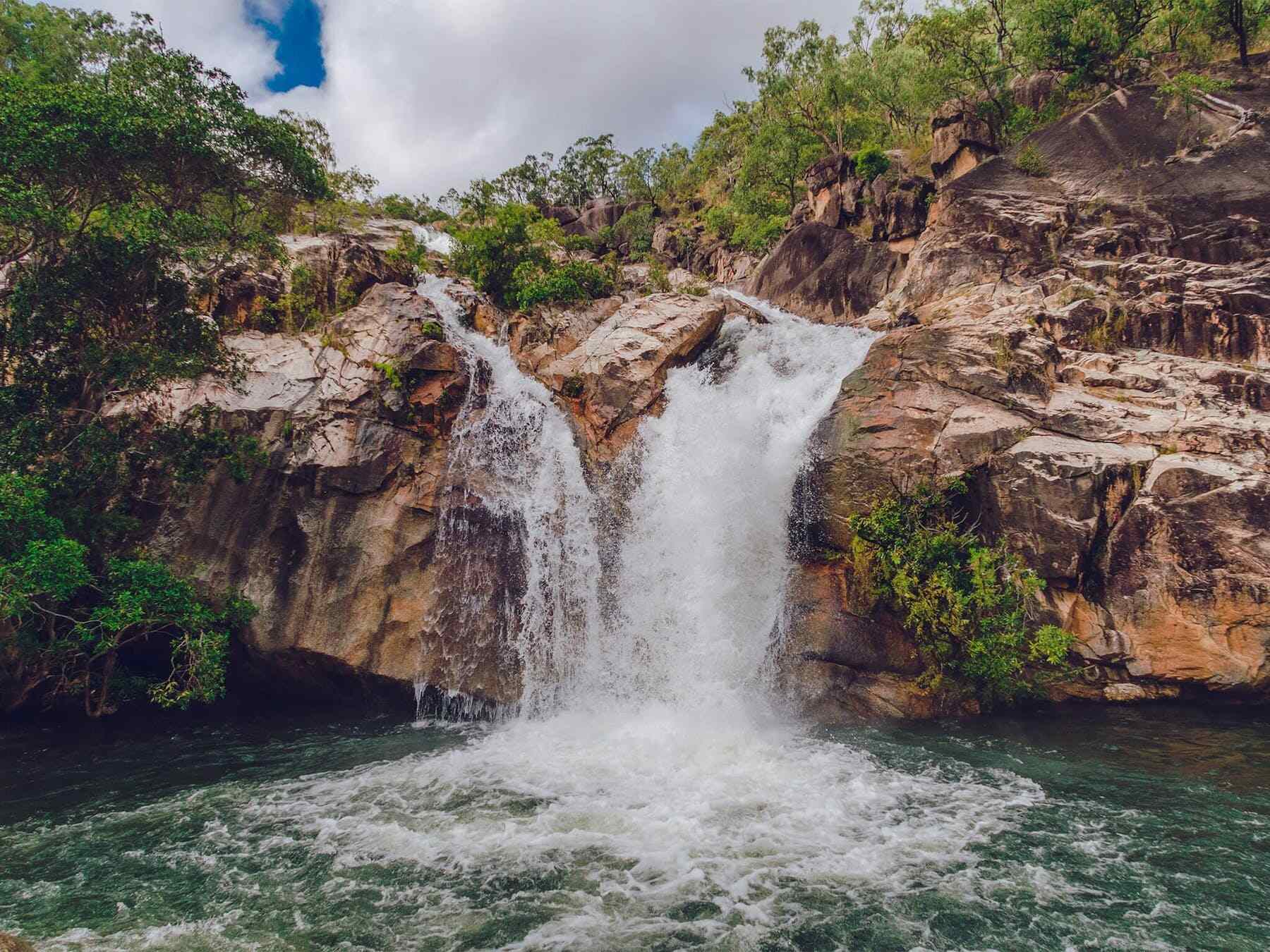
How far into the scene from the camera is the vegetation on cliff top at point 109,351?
13430 millimetres

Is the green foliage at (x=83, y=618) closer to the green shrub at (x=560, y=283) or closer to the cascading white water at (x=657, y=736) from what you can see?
the cascading white water at (x=657, y=736)

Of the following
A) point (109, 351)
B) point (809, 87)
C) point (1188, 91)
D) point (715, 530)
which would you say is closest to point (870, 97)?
point (809, 87)

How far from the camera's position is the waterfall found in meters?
15.8

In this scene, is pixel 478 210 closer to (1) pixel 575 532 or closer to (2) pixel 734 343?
(2) pixel 734 343

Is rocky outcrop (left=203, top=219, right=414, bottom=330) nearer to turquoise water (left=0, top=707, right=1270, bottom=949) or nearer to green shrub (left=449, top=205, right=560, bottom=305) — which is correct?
green shrub (left=449, top=205, right=560, bottom=305)

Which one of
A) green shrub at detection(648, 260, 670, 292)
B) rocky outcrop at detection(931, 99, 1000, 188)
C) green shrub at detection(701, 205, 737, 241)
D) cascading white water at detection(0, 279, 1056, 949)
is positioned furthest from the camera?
green shrub at detection(701, 205, 737, 241)

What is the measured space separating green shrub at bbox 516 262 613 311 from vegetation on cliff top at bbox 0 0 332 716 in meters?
8.18

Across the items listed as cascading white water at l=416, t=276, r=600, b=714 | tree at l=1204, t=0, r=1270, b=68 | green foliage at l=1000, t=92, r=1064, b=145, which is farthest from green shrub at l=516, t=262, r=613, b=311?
tree at l=1204, t=0, r=1270, b=68

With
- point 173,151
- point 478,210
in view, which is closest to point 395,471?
point 173,151

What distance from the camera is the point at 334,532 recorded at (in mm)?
16641

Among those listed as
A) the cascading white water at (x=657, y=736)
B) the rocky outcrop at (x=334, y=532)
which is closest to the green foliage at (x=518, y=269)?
the cascading white water at (x=657, y=736)

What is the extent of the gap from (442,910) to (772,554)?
10.9 metres

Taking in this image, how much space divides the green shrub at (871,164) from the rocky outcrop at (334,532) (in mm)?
25224

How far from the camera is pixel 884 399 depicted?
16.0 metres
